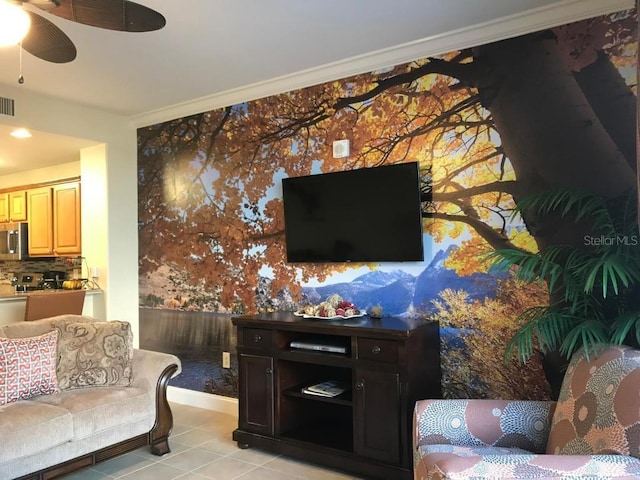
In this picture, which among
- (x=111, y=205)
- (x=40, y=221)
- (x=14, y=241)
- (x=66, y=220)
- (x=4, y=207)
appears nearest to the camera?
(x=111, y=205)

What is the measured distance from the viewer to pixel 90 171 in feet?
15.3

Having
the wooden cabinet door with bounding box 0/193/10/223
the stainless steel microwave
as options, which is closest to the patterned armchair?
the stainless steel microwave

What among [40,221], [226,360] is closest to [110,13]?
[226,360]

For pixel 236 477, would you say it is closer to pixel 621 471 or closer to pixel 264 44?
pixel 621 471

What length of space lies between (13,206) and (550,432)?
6056 mm

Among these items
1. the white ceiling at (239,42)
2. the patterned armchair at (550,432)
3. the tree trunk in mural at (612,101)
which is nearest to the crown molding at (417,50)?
the white ceiling at (239,42)

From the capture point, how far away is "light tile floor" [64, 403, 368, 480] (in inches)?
116

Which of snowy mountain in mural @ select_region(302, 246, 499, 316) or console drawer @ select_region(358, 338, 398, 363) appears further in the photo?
snowy mountain in mural @ select_region(302, 246, 499, 316)

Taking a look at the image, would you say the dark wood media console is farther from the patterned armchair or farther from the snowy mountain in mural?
the patterned armchair

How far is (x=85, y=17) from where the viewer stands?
6.23 feet

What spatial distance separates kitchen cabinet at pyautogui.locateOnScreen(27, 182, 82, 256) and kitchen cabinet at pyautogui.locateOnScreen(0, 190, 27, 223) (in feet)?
0.46

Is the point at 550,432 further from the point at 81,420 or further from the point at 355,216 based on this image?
the point at 81,420

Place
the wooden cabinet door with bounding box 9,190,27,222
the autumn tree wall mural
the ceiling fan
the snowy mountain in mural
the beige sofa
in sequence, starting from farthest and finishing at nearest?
the wooden cabinet door with bounding box 9,190,27,222, the snowy mountain in mural, the autumn tree wall mural, the beige sofa, the ceiling fan

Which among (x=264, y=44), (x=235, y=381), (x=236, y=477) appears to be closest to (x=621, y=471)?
(x=236, y=477)
